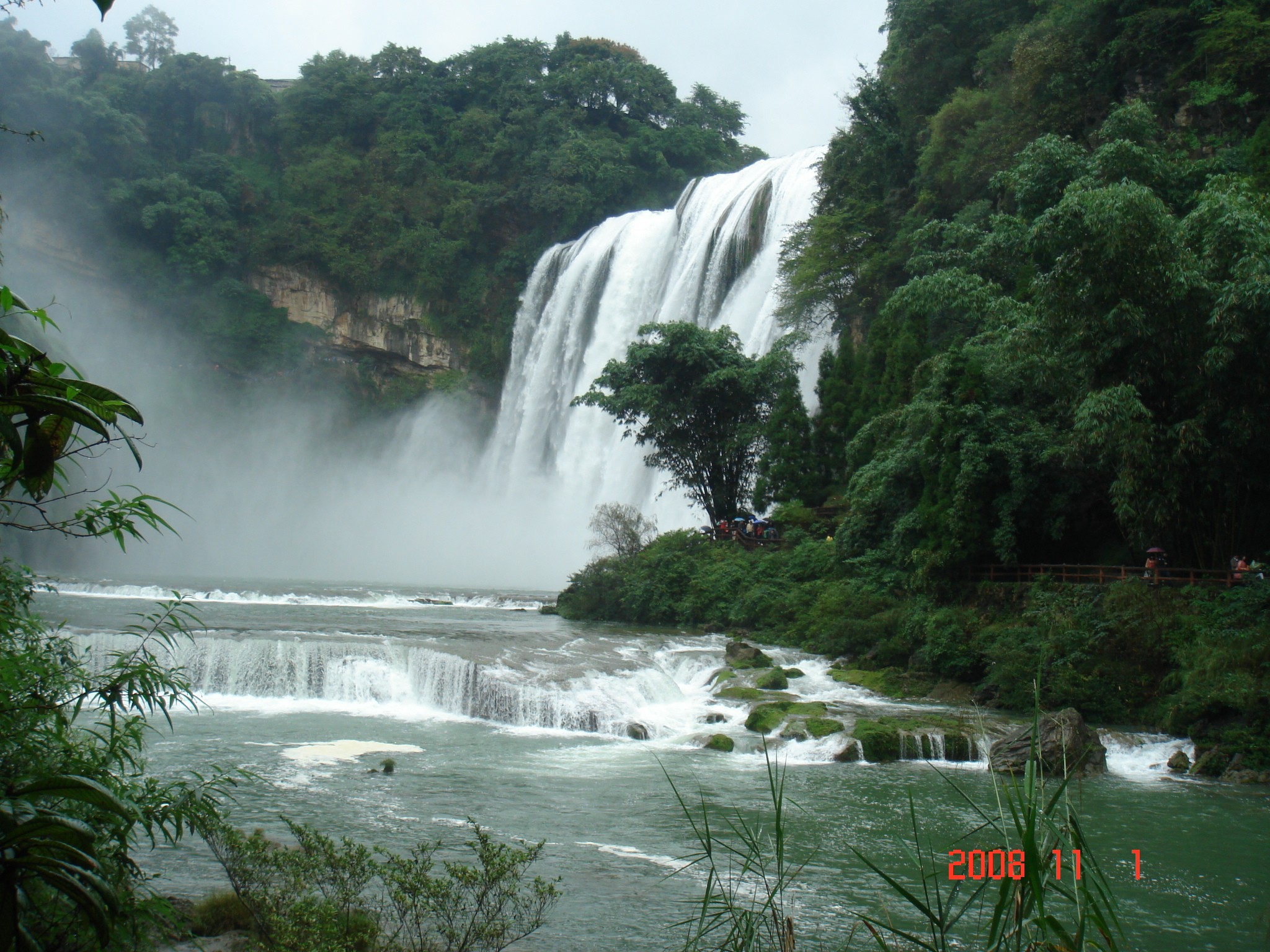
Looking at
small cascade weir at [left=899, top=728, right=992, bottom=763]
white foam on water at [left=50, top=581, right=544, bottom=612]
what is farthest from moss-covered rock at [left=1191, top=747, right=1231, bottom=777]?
white foam on water at [left=50, top=581, right=544, bottom=612]

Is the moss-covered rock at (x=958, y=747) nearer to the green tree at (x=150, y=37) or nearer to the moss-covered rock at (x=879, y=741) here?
the moss-covered rock at (x=879, y=741)

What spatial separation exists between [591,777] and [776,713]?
10.7ft

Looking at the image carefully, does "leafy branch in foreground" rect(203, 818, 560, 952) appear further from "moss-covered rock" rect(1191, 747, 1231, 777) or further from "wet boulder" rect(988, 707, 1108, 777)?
"moss-covered rock" rect(1191, 747, 1231, 777)

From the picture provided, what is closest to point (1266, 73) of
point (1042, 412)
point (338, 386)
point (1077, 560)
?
point (1042, 412)

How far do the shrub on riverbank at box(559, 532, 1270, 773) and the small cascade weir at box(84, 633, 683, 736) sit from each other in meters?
4.07

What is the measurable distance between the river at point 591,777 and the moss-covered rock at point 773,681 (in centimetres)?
25

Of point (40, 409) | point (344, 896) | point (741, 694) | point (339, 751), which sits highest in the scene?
point (40, 409)

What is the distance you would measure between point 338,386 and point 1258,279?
4211 cm

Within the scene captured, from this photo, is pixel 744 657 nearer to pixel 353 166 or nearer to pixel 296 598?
pixel 296 598

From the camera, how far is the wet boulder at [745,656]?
627 inches

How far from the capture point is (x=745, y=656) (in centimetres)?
1617

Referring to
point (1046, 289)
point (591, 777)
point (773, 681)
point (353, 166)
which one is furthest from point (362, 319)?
point (591, 777)

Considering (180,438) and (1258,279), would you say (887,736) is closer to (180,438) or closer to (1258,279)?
(1258,279)
